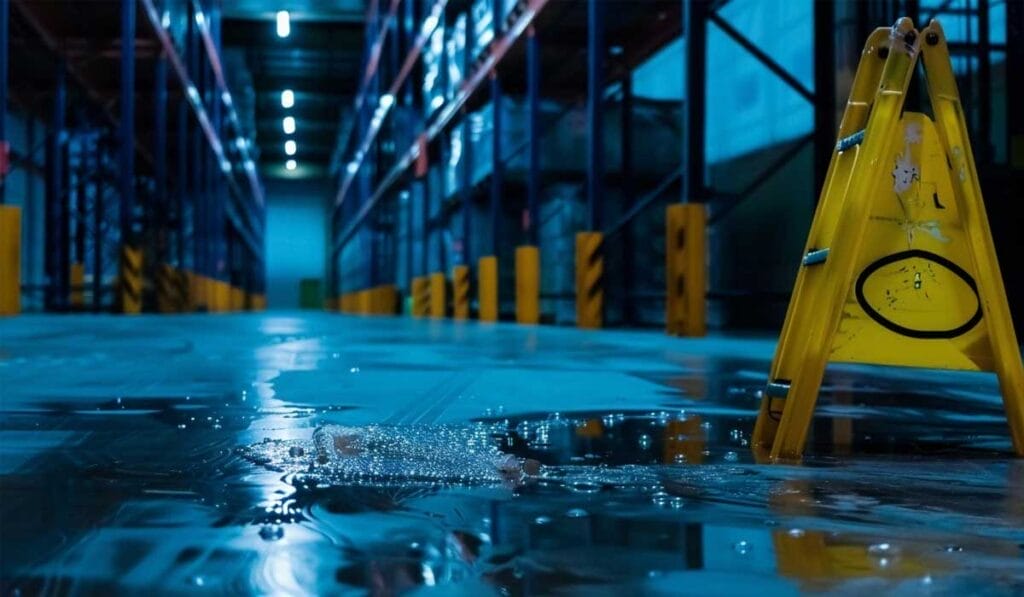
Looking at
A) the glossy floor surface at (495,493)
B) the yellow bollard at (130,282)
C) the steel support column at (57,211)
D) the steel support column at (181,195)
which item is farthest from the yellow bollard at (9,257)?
the glossy floor surface at (495,493)

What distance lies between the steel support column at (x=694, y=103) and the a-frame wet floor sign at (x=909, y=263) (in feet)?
20.4

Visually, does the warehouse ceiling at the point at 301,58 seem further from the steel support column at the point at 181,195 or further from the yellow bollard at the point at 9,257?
the yellow bollard at the point at 9,257

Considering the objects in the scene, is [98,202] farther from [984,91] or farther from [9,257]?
[984,91]

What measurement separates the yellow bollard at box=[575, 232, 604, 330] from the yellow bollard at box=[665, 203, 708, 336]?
2088 millimetres

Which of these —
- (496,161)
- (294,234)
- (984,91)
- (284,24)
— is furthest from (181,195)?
(294,234)

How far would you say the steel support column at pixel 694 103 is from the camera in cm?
879

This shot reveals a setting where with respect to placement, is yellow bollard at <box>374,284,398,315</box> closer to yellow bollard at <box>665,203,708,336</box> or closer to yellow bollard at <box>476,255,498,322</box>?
yellow bollard at <box>476,255,498,322</box>

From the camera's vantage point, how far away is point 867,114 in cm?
271

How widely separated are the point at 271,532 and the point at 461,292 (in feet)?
48.4

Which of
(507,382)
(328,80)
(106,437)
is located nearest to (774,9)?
(507,382)

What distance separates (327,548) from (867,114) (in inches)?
71.3

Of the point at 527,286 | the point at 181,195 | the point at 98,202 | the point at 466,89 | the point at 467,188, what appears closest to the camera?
the point at 527,286

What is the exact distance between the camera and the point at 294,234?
159 feet

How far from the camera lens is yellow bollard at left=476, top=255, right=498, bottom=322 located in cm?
1485
